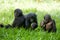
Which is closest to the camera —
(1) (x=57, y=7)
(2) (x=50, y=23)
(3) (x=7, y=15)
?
(2) (x=50, y=23)

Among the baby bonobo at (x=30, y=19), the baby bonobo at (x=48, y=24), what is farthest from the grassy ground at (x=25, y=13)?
the baby bonobo at (x=30, y=19)

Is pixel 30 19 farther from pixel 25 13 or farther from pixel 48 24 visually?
pixel 25 13

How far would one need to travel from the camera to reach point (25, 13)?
1359cm

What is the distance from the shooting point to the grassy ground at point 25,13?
946 centimetres

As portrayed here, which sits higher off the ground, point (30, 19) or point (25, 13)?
point (30, 19)

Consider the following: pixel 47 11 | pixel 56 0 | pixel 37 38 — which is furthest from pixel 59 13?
pixel 37 38

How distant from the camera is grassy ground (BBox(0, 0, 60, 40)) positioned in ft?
31.0

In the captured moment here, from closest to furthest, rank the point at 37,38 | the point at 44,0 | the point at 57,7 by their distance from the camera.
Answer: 1. the point at 37,38
2. the point at 57,7
3. the point at 44,0

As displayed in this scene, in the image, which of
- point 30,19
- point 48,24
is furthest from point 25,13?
point 48,24

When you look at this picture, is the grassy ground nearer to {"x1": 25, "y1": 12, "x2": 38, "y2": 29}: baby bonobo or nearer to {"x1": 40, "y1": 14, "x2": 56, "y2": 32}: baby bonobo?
{"x1": 40, "y1": 14, "x2": 56, "y2": 32}: baby bonobo

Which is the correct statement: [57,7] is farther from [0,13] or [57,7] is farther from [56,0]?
[0,13]

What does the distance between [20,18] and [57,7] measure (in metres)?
3.73

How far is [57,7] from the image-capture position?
563 inches

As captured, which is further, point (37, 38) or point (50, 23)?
point (50, 23)
